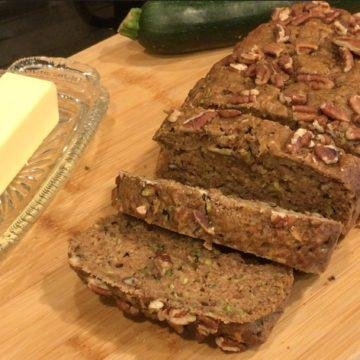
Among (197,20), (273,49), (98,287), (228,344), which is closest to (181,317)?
(228,344)

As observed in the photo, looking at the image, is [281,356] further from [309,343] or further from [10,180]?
[10,180]

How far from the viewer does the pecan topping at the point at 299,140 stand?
3297 mm

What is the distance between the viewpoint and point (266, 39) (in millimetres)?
4070

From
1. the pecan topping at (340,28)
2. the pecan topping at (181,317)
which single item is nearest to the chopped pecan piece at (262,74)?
the pecan topping at (340,28)

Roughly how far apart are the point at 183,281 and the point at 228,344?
35 centimetres

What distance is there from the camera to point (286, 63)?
3.79m

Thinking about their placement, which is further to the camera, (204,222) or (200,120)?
(200,120)

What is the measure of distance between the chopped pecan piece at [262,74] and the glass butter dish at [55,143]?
110 cm

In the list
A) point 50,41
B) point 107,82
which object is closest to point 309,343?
point 107,82

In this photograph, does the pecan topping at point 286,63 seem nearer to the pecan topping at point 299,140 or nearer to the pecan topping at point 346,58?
the pecan topping at point 346,58

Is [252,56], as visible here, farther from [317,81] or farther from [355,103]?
[355,103]

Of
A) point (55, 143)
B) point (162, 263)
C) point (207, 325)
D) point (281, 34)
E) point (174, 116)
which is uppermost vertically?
point (281, 34)

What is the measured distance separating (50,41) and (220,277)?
11.5 feet

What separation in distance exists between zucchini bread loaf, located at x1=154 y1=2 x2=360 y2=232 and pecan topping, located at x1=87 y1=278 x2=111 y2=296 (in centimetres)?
85
